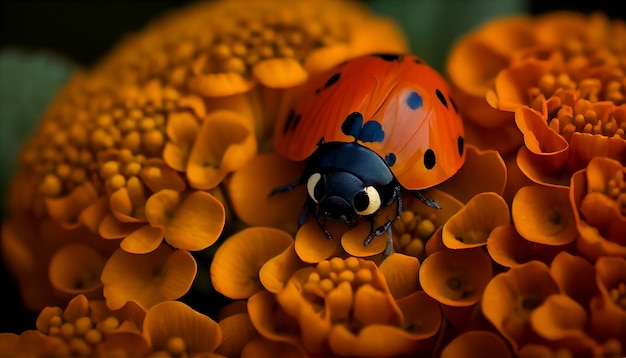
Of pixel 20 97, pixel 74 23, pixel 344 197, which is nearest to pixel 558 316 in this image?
pixel 344 197

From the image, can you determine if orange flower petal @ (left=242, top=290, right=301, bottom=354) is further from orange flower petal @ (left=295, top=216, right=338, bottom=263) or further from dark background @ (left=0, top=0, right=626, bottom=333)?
dark background @ (left=0, top=0, right=626, bottom=333)

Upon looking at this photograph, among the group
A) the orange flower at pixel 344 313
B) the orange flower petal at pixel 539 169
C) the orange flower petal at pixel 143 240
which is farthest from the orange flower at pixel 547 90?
the orange flower petal at pixel 143 240

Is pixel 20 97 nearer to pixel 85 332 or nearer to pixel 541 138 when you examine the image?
pixel 85 332

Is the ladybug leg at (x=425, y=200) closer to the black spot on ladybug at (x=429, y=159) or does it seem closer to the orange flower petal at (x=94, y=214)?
the black spot on ladybug at (x=429, y=159)

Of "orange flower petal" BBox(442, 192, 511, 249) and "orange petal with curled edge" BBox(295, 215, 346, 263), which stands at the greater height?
"orange flower petal" BBox(442, 192, 511, 249)

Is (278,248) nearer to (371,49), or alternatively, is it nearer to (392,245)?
(392,245)

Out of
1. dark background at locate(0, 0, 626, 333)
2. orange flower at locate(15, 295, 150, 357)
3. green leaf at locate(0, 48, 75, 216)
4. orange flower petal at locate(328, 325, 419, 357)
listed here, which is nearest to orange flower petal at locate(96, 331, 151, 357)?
orange flower at locate(15, 295, 150, 357)

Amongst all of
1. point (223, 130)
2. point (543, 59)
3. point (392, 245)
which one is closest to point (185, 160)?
point (223, 130)
